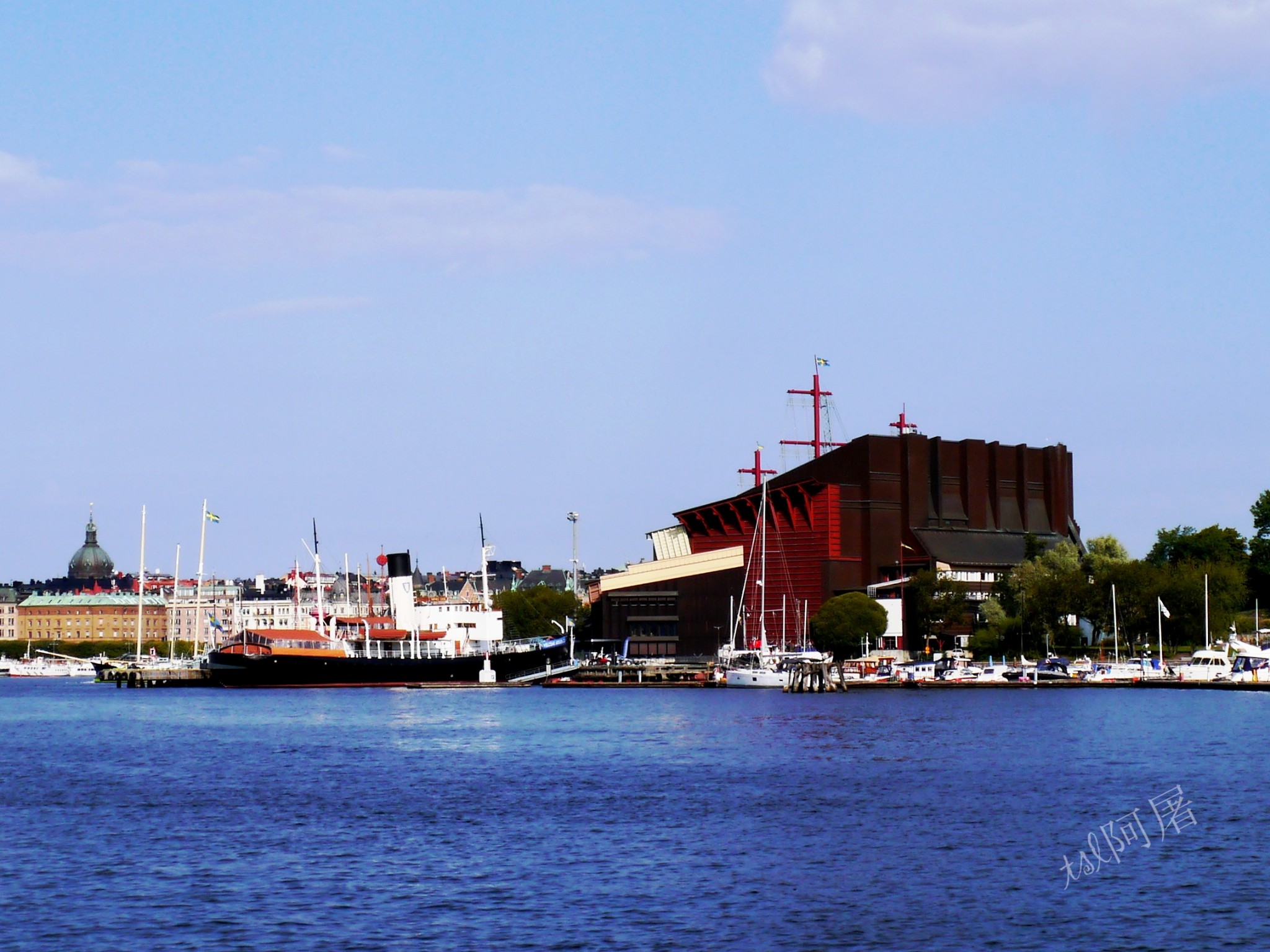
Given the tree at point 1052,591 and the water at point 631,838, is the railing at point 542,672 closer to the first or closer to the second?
the tree at point 1052,591

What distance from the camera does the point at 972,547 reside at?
19350 cm

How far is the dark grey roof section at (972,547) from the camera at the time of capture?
619 ft

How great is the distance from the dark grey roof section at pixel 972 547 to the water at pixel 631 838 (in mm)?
92168

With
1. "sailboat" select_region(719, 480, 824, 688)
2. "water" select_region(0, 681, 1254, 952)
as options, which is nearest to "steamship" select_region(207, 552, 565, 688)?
"sailboat" select_region(719, 480, 824, 688)

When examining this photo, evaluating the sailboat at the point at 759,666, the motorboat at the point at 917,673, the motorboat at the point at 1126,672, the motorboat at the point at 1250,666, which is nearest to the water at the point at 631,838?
the motorboat at the point at 1250,666

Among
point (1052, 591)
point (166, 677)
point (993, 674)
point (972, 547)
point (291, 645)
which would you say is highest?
point (972, 547)

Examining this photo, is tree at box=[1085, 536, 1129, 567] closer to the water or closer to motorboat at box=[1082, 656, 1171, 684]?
motorboat at box=[1082, 656, 1171, 684]

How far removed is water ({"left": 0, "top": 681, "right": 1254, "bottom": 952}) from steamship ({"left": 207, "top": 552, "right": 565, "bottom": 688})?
189 feet

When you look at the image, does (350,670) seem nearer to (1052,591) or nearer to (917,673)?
(917,673)

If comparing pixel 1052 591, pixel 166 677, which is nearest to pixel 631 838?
pixel 1052 591

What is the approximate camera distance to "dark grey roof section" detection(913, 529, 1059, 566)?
188750mm

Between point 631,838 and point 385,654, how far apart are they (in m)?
109

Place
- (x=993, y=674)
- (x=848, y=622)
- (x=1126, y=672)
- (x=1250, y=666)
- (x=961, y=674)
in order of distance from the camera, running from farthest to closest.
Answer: (x=848, y=622) < (x=961, y=674) < (x=993, y=674) < (x=1126, y=672) < (x=1250, y=666)

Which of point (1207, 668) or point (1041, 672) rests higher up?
point (1207, 668)
